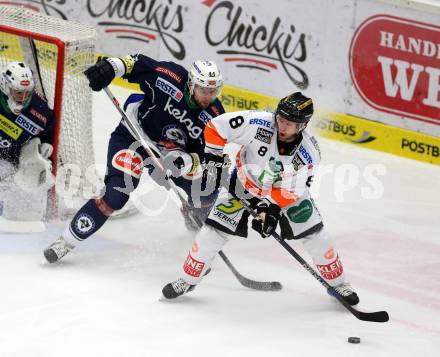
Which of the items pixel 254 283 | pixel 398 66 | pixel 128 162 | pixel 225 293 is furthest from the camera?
pixel 398 66

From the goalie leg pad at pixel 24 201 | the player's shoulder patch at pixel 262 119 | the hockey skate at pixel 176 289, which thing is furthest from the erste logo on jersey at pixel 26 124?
the player's shoulder patch at pixel 262 119

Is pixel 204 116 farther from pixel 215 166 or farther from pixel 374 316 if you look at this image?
pixel 374 316

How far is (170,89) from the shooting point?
5562mm

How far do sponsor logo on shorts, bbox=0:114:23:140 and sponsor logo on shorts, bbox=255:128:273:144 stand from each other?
5.58 ft

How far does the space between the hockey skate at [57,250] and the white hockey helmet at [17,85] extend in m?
0.90

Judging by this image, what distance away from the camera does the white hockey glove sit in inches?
234

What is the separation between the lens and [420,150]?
23.9 ft

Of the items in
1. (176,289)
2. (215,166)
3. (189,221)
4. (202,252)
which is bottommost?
(189,221)

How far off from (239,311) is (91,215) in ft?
3.18

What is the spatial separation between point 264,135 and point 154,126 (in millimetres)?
1058

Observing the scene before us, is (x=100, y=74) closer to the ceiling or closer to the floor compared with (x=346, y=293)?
closer to the ceiling

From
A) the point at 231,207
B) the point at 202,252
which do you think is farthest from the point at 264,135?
the point at 202,252

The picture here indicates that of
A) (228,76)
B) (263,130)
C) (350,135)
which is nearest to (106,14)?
(228,76)

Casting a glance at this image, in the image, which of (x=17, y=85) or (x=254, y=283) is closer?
(x=254, y=283)
